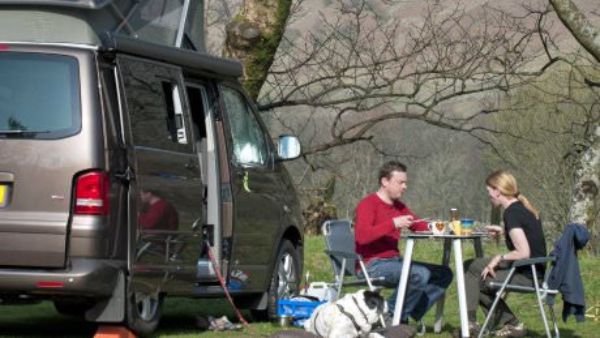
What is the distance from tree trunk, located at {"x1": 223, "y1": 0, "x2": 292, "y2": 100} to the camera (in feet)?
60.0

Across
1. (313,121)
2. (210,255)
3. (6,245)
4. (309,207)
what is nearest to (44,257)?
(6,245)

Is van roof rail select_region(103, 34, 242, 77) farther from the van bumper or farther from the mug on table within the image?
the mug on table

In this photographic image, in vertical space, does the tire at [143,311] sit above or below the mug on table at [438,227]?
below

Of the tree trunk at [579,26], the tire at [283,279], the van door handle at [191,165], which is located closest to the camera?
the van door handle at [191,165]

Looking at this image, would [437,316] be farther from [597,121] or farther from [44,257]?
[597,121]

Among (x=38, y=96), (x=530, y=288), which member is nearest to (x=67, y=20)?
(x=38, y=96)

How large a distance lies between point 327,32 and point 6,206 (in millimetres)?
13058

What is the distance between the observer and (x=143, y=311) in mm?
8992

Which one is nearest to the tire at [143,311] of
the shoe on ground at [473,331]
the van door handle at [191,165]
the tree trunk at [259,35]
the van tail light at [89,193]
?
the van tail light at [89,193]

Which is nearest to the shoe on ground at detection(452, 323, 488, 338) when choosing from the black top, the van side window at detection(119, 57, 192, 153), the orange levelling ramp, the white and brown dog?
the black top

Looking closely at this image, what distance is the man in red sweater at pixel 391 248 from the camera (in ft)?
33.2

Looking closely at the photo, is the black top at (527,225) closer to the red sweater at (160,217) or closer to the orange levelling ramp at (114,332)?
the red sweater at (160,217)

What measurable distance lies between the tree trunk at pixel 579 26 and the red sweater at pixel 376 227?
894 cm

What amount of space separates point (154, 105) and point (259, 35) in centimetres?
928
